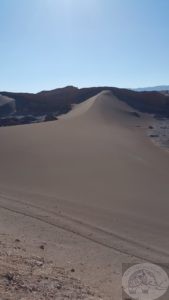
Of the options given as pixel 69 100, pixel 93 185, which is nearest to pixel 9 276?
pixel 93 185

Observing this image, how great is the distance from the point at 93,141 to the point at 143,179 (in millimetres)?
7304

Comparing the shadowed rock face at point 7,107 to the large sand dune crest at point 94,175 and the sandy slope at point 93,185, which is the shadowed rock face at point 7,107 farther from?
the sandy slope at point 93,185

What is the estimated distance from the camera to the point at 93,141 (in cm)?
2412

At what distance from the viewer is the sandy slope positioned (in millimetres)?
10938

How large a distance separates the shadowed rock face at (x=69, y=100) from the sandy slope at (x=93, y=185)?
16.1 metres

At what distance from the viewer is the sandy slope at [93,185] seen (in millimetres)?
10938

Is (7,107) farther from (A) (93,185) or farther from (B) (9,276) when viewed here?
(B) (9,276)

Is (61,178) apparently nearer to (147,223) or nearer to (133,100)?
(147,223)

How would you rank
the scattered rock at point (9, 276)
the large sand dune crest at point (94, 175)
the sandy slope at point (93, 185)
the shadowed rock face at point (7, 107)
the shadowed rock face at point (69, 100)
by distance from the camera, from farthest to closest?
the shadowed rock face at point (7, 107), the shadowed rock face at point (69, 100), the large sand dune crest at point (94, 175), the sandy slope at point (93, 185), the scattered rock at point (9, 276)

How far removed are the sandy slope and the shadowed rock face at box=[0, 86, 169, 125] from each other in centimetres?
1614

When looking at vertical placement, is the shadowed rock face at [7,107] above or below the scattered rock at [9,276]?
above

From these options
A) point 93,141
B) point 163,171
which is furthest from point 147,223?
point 93,141

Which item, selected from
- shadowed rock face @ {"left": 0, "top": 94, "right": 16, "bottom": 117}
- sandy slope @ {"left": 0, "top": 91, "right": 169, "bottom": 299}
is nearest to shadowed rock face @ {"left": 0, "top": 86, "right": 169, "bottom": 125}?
shadowed rock face @ {"left": 0, "top": 94, "right": 16, "bottom": 117}

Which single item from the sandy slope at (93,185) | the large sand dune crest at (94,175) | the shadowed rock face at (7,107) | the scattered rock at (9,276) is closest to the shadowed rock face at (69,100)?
the shadowed rock face at (7,107)
